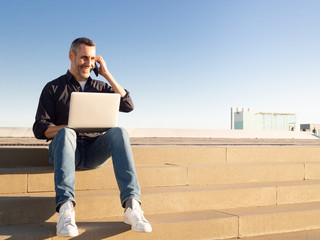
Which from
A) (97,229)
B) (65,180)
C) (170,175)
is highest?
(65,180)

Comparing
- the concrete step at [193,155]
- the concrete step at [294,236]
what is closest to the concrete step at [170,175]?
the concrete step at [193,155]

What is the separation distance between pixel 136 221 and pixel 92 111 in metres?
0.93

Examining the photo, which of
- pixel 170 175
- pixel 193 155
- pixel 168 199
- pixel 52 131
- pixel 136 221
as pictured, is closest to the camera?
pixel 136 221

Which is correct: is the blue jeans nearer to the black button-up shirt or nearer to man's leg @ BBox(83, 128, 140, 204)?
man's leg @ BBox(83, 128, 140, 204)

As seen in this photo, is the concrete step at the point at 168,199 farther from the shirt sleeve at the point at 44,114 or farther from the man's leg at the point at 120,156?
the shirt sleeve at the point at 44,114

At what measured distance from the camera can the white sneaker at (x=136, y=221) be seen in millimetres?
2375

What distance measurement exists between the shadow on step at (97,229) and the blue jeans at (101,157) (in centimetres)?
18

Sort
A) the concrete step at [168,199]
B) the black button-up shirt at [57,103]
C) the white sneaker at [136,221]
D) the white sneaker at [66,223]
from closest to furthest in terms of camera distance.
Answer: the white sneaker at [66,223] → the white sneaker at [136,221] → the concrete step at [168,199] → the black button-up shirt at [57,103]

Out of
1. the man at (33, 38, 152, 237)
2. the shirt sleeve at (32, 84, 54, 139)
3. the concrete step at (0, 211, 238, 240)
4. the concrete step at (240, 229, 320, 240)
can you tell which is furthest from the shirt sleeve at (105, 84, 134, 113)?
the concrete step at (240, 229, 320, 240)

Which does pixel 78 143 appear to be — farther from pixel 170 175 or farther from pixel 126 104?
pixel 170 175

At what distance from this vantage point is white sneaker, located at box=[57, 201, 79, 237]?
2246 millimetres

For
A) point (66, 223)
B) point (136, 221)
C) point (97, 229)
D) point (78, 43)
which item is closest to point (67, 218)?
point (66, 223)

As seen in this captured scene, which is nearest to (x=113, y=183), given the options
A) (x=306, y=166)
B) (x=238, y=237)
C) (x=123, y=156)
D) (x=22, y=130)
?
(x=123, y=156)

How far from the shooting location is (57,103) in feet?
10.3
